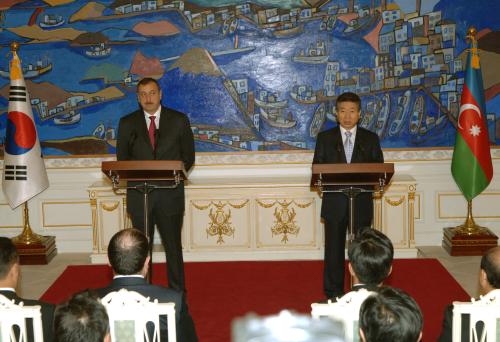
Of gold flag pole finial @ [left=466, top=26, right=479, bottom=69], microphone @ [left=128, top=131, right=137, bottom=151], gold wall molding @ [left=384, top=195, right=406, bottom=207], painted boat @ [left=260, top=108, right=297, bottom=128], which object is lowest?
gold wall molding @ [left=384, top=195, right=406, bottom=207]

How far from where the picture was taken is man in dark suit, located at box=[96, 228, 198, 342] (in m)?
3.12

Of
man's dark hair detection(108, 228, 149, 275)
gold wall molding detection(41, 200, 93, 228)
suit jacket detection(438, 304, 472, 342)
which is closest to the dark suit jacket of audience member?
suit jacket detection(438, 304, 472, 342)

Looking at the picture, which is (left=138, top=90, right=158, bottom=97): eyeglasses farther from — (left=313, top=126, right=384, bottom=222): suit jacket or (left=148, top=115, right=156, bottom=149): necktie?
(left=313, top=126, right=384, bottom=222): suit jacket

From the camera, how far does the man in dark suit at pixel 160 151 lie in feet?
17.6

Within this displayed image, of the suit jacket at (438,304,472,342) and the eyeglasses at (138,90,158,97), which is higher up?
the eyeglasses at (138,90,158,97)

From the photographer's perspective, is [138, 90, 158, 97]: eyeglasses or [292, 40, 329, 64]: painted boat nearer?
[138, 90, 158, 97]: eyeglasses

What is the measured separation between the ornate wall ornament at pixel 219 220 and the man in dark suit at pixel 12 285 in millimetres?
4011

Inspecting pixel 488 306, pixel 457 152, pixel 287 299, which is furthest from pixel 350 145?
pixel 488 306

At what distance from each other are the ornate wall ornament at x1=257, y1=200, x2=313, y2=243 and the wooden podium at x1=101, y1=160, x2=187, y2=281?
86.0 inches

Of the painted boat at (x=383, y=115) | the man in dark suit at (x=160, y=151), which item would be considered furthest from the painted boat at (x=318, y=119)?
the man in dark suit at (x=160, y=151)

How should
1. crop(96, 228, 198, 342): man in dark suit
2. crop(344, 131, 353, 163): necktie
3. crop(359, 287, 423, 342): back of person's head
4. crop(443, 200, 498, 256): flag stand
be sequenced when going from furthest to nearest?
crop(443, 200, 498, 256): flag stand → crop(344, 131, 353, 163): necktie → crop(96, 228, 198, 342): man in dark suit → crop(359, 287, 423, 342): back of person's head

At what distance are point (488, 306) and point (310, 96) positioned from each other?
5.01m

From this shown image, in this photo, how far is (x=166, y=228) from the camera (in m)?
5.39

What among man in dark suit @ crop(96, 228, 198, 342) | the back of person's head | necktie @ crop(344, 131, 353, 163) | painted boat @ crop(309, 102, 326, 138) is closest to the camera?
the back of person's head
